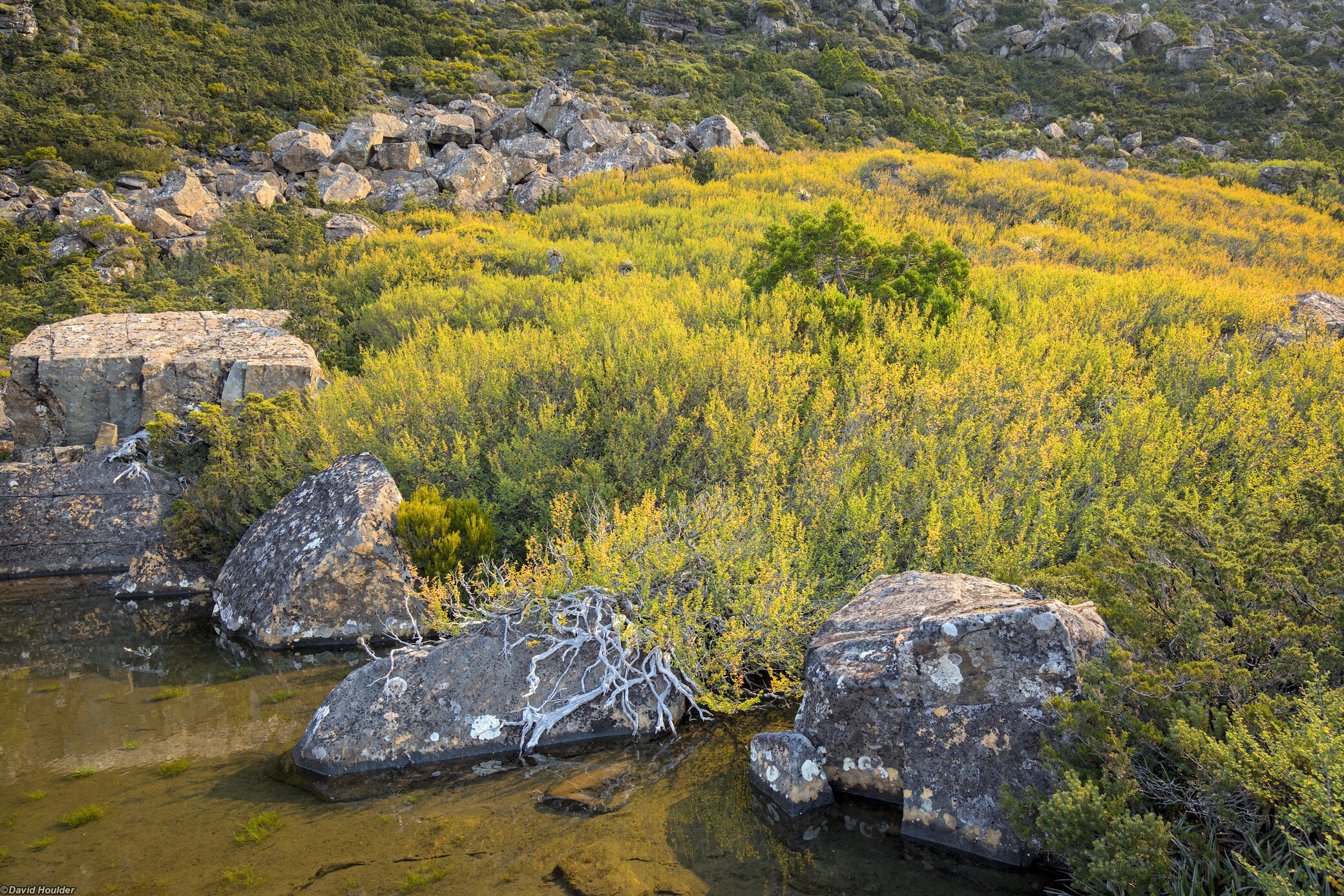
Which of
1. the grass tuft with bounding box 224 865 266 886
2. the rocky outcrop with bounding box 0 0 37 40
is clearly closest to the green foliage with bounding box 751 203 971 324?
the grass tuft with bounding box 224 865 266 886

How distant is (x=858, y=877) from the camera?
316cm

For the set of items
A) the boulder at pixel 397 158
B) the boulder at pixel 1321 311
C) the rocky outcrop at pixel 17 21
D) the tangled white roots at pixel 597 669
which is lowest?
the tangled white roots at pixel 597 669

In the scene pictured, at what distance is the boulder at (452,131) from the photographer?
882 inches

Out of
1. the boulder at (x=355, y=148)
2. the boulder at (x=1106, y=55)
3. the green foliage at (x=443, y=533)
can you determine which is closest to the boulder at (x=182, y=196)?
the boulder at (x=355, y=148)

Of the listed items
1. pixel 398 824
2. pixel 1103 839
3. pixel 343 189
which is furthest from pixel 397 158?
pixel 1103 839

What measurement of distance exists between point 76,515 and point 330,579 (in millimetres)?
3945

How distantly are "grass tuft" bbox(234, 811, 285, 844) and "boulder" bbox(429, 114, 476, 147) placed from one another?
23049mm

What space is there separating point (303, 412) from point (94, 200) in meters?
14.8

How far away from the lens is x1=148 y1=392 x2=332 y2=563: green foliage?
6941mm

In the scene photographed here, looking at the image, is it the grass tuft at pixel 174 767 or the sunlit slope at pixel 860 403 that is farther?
the sunlit slope at pixel 860 403

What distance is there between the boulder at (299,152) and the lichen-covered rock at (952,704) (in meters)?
22.9

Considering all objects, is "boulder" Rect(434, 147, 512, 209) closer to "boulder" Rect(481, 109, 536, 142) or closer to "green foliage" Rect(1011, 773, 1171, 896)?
"boulder" Rect(481, 109, 536, 142)

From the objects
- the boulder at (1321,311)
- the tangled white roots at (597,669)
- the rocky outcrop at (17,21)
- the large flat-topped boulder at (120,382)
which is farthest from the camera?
the rocky outcrop at (17,21)

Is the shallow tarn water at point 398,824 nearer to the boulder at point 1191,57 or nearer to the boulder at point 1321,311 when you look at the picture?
the boulder at point 1321,311
